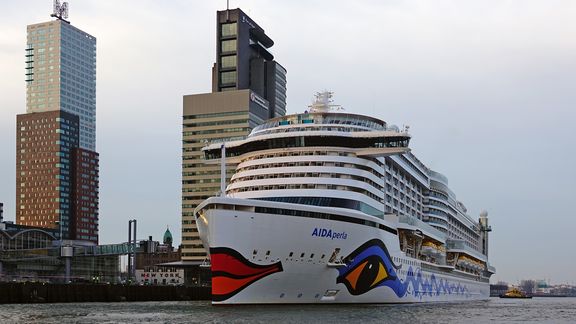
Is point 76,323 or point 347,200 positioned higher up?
point 347,200

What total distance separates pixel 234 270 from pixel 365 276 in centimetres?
1126

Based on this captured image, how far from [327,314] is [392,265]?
14748 mm

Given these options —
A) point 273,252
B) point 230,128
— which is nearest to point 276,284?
point 273,252

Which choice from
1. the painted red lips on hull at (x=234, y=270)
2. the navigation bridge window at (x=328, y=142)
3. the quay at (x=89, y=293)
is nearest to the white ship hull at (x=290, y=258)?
the painted red lips on hull at (x=234, y=270)

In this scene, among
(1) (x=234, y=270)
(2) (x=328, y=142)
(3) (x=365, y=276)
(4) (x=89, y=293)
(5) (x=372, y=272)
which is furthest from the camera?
(4) (x=89, y=293)

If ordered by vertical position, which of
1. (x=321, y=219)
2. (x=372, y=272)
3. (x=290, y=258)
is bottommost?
(x=372, y=272)

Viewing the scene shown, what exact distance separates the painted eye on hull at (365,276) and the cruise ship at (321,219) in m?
0.07

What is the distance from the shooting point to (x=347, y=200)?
59156mm

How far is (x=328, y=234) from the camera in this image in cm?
5394

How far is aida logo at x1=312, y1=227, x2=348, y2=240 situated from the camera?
175ft

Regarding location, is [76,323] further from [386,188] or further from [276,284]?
[386,188]

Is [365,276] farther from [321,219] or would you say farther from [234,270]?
[234,270]

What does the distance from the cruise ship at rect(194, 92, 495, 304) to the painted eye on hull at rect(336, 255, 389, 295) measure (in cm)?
7

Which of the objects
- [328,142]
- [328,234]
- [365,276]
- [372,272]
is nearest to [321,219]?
[328,234]
